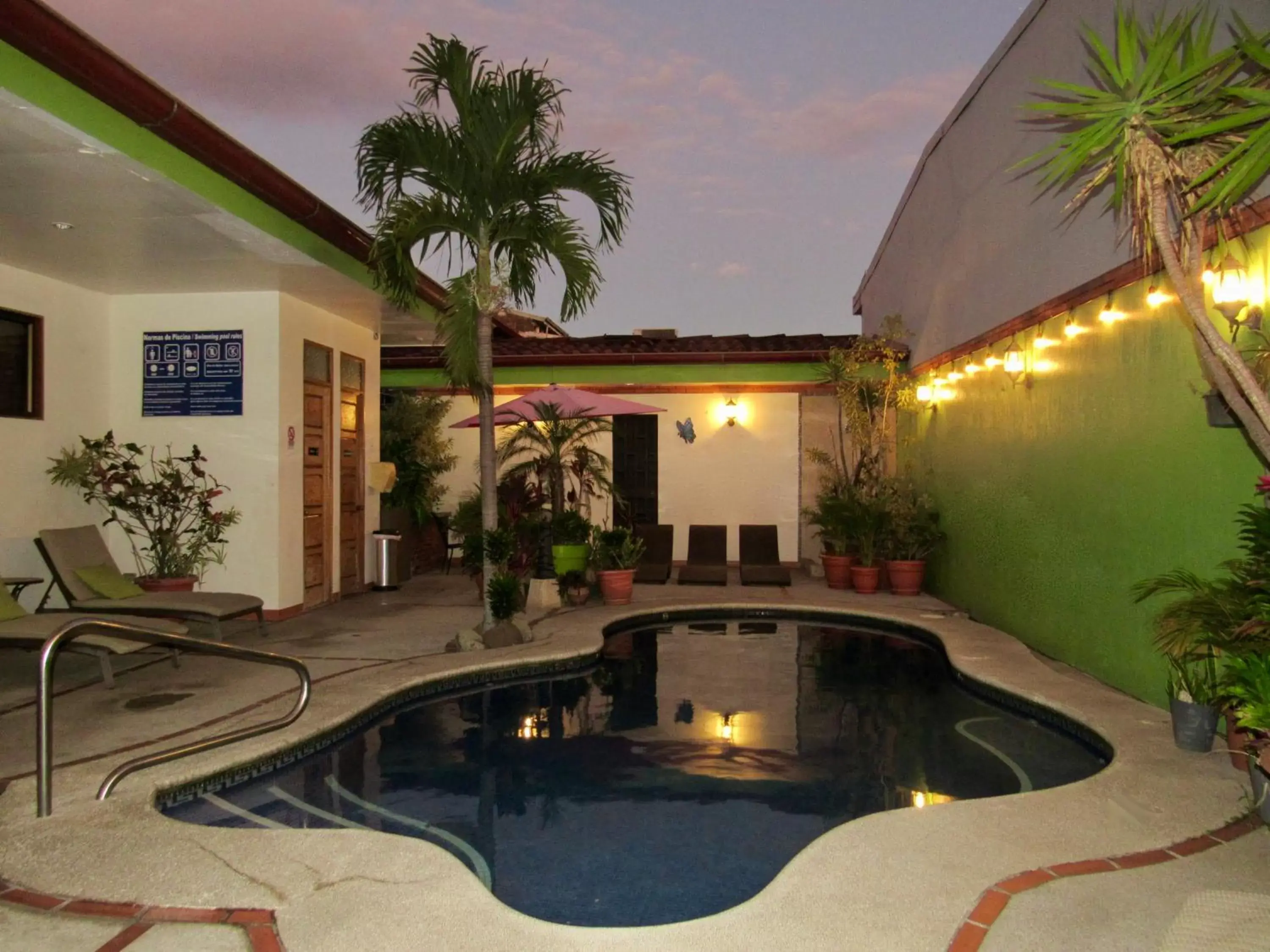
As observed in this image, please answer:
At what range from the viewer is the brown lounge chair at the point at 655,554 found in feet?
40.9

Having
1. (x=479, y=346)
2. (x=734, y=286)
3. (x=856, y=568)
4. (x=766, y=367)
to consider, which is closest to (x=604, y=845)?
(x=479, y=346)

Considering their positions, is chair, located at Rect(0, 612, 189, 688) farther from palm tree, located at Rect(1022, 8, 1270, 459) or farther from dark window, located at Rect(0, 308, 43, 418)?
palm tree, located at Rect(1022, 8, 1270, 459)

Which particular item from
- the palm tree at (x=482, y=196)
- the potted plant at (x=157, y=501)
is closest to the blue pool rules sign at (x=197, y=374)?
the potted plant at (x=157, y=501)

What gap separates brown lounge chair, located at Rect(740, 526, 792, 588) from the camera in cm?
1218

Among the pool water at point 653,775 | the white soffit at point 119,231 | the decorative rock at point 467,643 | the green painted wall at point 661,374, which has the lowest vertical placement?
the pool water at point 653,775

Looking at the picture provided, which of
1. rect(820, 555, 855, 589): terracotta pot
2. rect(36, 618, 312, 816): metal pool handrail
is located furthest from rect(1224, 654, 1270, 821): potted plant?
rect(820, 555, 855, 589): terracotta pot

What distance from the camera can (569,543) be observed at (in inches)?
416

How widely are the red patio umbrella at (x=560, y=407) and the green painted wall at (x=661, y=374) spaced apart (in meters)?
2.98

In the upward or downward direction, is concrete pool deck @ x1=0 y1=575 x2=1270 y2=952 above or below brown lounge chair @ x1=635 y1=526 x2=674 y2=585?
below

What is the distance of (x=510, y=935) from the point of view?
9.75 feet

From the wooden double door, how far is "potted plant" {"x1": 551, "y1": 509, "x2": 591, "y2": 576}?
8.59 feet

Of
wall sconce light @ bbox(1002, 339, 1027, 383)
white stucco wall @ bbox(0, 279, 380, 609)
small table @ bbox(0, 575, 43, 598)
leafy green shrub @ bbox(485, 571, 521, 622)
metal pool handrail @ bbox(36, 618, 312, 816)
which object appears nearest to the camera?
metal pool handrail @ bbox(36, 618, 312, 816)

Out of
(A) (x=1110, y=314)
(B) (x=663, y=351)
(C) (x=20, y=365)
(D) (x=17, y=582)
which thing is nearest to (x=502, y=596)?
(D) (x=17, y=582)

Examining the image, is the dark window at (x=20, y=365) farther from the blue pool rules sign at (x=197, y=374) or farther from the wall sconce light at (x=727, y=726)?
the wall sconce light at (x=727, y=726)
